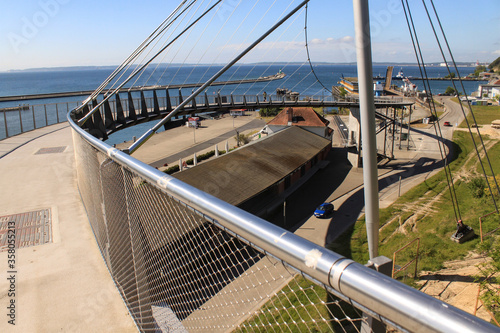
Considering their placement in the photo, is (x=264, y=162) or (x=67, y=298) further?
(x=264, y=162)

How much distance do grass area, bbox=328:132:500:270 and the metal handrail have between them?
12829 millimetres

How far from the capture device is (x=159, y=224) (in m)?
2.65

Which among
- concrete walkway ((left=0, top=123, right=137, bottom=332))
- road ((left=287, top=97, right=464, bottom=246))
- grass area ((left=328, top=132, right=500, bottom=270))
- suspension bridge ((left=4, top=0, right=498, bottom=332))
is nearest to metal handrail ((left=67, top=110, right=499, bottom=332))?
suspension bridge ((left=4, top=0, right=498, bottom=332))

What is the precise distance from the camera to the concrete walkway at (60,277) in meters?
2.97

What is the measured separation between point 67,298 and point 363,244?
45.0ft

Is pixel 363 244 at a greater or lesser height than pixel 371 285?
lesser

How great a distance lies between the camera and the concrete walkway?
297 cm

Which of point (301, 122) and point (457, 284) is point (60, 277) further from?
point (301, 122)

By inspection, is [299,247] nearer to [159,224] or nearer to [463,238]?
[159,224]

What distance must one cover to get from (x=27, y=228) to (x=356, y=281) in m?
4.89

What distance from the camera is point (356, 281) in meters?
0.94

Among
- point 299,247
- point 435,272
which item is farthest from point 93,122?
point 435,272

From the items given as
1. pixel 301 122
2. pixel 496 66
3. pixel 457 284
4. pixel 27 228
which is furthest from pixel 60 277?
pixel 496 66

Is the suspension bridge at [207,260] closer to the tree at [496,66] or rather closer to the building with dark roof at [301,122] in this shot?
the building with dark roof at [301,122]
